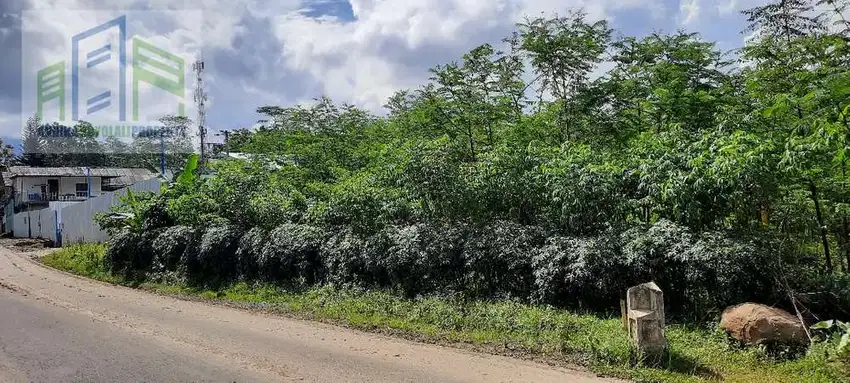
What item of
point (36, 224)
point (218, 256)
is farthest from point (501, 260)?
point (36, 224)

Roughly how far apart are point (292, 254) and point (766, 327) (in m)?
8.82

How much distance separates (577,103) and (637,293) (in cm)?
650

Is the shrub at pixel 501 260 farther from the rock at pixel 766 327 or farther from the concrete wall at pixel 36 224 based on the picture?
the concrete wall at pixel 36 224

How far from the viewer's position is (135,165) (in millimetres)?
55344

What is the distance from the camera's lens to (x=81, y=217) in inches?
930

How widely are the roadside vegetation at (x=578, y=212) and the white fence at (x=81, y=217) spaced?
7637 millimetres

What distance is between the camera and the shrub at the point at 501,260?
9180 mm

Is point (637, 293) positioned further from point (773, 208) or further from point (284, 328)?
point (284, 328)

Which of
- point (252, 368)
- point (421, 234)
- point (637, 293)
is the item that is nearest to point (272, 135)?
point (421, 234)

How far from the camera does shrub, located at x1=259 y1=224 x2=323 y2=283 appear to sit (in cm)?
1194

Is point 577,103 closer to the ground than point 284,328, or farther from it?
farther from it

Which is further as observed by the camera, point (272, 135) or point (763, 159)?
point (272, 135)

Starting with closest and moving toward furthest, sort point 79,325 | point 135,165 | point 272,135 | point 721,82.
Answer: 1. point 79,325
2. point 721,82
3. point 272,135
4. point 135,165

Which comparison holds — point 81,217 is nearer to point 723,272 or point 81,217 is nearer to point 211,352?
point 211,352
